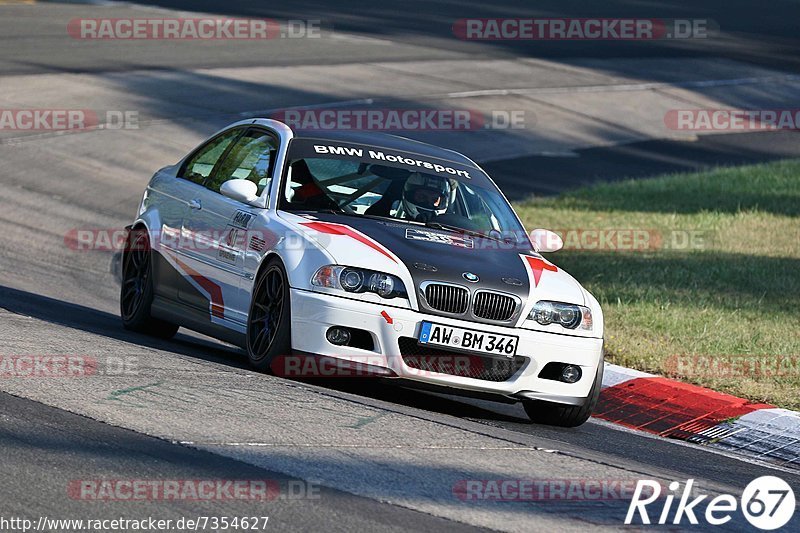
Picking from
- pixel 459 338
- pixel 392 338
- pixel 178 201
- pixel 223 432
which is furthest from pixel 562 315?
A: pixel 178 201

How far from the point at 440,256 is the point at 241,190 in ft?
4.65

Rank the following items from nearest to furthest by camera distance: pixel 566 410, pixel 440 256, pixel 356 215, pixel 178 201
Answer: pixel 440 256
pixel 566 410
pixel 356 215
pixel 178 201

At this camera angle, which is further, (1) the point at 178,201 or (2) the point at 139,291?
(2) the point at 139,291

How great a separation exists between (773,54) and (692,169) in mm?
13225

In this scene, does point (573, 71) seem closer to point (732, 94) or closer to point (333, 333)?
point (732, 94)

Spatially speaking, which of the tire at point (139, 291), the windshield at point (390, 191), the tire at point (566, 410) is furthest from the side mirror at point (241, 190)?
the tire at point (566, 410)

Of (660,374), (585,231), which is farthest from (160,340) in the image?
(585,231)

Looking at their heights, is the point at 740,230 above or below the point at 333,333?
below

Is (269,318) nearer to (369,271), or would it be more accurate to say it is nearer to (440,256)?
(369,271)

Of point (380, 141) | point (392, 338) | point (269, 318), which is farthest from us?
point (380, 141)

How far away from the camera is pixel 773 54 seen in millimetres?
34375

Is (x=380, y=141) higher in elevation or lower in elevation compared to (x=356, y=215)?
higher

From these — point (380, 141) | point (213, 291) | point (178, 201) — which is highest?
point (380, 141)

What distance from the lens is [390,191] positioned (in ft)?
30.3
